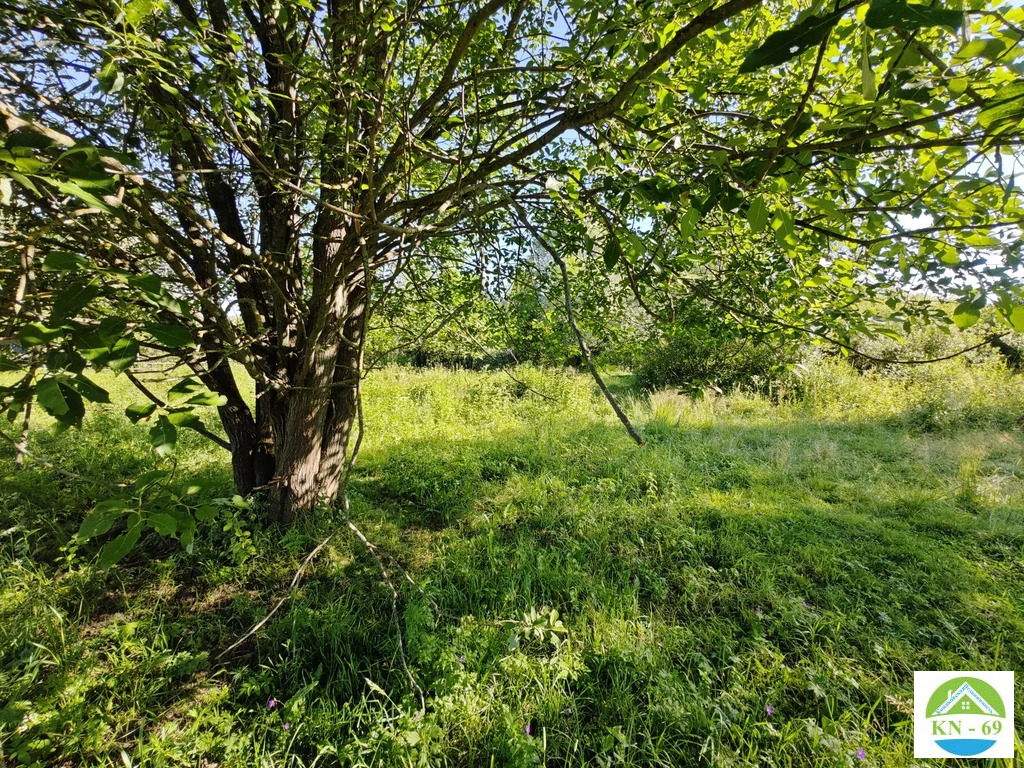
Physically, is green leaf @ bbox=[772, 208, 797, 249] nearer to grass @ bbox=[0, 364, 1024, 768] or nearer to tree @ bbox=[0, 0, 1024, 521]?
tree @ bbox=[0, 0, 1024, 521]

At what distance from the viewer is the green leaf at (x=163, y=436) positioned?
0.86m

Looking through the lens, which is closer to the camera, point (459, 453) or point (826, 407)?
point (459, 453)

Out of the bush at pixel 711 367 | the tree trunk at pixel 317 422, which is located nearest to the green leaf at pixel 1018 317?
the tree trunk at pixel 317 422

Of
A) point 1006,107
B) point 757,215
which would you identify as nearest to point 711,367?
point 1006,107

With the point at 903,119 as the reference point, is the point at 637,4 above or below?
above

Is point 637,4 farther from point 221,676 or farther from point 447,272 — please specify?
→ point 221,676

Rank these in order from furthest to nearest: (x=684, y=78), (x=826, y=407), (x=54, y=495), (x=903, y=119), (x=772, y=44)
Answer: (x=826, y=407), (x=54, y=495), (x=684, y=78), (x=903, y=119), (x=772, y=44)

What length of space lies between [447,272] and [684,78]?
2.12m

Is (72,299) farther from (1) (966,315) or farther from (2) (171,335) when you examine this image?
(1) (966,315)

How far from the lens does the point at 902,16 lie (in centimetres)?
54

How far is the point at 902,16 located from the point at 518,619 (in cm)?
270

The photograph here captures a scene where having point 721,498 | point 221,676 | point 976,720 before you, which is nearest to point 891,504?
point 721,498

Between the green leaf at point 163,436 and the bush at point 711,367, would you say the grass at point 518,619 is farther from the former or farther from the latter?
the bush at point 711,367

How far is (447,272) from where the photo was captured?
346 centimetres
